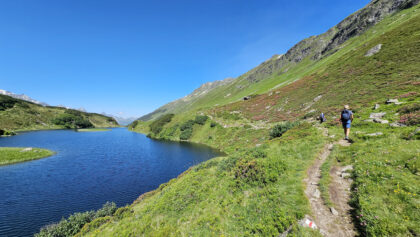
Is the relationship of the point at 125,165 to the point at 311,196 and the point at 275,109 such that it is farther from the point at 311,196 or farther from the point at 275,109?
the point at 275,109

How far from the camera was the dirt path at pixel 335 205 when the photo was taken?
696 cm

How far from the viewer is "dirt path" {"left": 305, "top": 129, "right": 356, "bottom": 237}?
22.8 ft

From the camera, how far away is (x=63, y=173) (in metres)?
29.8

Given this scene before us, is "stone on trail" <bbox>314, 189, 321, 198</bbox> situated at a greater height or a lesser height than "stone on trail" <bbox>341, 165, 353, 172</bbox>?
greater

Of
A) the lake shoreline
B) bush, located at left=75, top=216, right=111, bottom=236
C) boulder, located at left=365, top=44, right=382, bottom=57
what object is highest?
the lake shoreline

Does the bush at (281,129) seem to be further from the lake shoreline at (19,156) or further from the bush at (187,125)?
the lake shoreline at (19,156)

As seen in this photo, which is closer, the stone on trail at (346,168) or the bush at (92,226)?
the stone on trail at (346,168)

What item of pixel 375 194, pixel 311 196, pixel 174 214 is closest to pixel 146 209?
pixel 174 214

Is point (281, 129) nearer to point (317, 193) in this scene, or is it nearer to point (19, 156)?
point (317, 193)

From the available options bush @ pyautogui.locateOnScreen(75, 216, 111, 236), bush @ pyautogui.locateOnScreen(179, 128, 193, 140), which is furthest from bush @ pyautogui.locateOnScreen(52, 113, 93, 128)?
bush @ pyautogui.locateOnScreen(75, 216, 111, 236)

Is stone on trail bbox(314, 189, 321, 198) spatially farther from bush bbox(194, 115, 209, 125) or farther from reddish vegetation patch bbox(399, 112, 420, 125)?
bush bbox(194, 115, 209, 125)

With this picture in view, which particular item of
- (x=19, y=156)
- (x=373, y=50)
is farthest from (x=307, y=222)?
(x=373, y=50)

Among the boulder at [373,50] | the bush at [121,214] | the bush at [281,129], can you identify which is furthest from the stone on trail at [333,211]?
the boulder at [373,50]

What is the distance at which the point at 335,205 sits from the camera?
8.26 m
